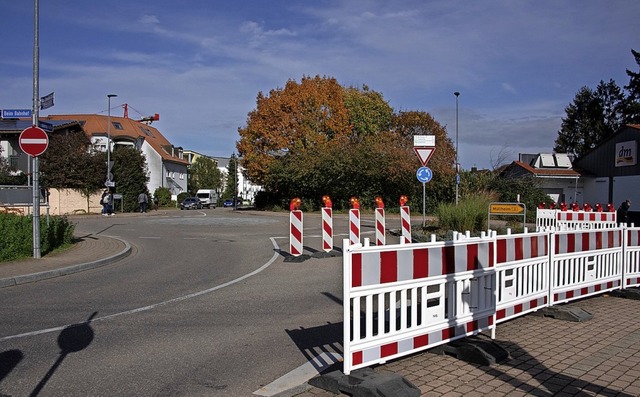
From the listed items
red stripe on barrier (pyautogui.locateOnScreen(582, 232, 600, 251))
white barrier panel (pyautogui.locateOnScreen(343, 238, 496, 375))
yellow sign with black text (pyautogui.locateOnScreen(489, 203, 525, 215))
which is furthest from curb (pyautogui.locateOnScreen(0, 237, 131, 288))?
yellow sign with black text (pyautogui.locateOnScreen(489, 203, 525, 215))

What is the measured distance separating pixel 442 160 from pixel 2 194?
3238cm

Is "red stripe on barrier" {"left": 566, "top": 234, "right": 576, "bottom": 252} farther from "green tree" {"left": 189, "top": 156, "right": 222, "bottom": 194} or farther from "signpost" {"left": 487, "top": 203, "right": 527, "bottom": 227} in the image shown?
"green tree" {"left": 189, "top": 156, "right": 222, "bottom": 194}

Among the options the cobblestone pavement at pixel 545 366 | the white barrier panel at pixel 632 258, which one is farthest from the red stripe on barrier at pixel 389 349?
the white barrier panel at pixel 632 258

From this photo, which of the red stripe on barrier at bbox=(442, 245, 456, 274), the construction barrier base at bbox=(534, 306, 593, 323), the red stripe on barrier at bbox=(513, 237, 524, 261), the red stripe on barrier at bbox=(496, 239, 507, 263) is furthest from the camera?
the construction barrier base at bbox=(534, 306, 593, 323)

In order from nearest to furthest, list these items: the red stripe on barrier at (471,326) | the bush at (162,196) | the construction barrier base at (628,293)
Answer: the red stripe on barrier at (471,326), the construction barrier base at (628,293), the bush at (162,196)

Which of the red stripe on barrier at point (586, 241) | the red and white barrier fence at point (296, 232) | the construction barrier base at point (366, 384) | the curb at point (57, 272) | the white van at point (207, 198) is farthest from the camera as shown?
the white van at point (207, 198)

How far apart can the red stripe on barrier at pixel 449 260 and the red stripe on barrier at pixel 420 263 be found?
0.30 metres

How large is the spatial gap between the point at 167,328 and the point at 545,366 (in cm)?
440

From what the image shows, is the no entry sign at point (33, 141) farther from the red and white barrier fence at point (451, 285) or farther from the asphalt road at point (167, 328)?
the red and white barrier fence at point (451, 285)

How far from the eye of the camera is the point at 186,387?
5.02 m

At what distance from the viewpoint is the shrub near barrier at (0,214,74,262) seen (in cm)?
1328

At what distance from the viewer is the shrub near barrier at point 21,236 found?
43.6ft

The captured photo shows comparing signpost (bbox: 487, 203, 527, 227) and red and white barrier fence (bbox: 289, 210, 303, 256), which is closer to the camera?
red and white barrier fence (bbox: 289, 210, 303, 256)

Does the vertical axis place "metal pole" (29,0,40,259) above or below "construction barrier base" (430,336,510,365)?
above
